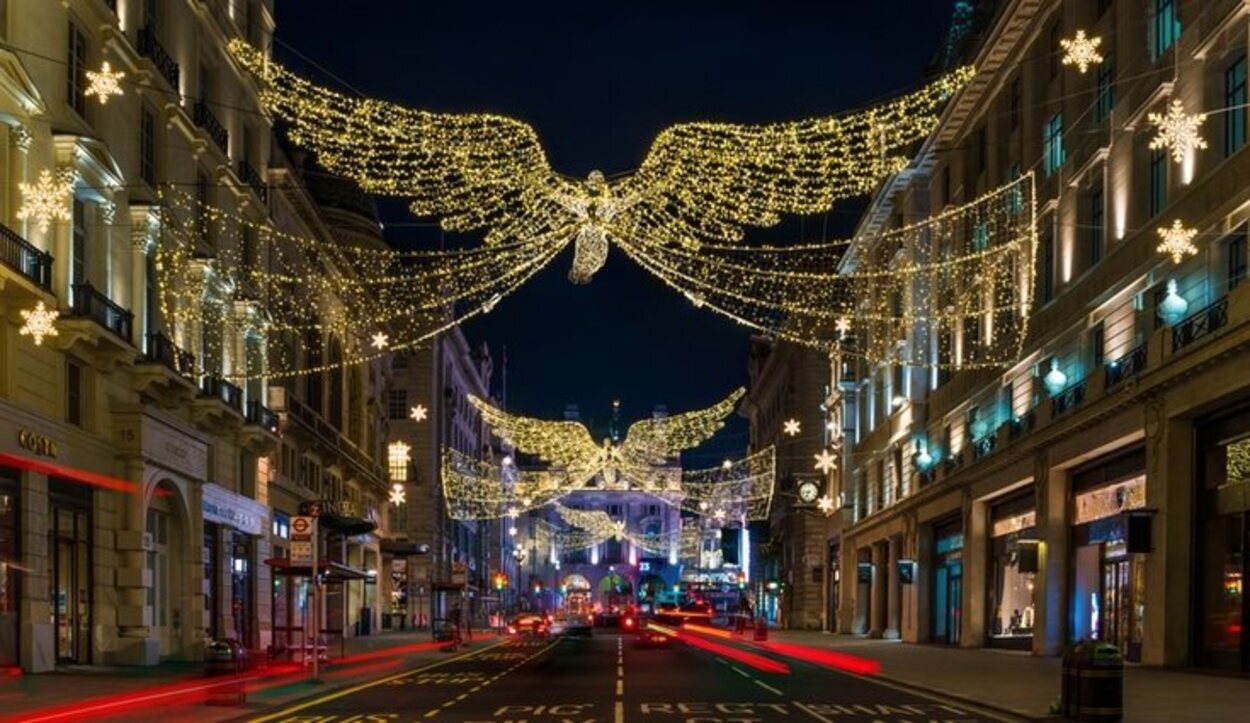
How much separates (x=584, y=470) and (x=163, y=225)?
5167 cm

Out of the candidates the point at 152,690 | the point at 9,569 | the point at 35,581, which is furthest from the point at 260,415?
the point at 152,690

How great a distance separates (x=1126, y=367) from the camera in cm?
3534

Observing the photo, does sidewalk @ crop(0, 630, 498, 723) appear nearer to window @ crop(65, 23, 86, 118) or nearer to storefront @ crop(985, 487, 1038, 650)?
window @ crop(65, 23, 86, 118)

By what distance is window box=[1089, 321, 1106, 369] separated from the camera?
38.6 metres

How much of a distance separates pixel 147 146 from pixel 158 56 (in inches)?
85.1

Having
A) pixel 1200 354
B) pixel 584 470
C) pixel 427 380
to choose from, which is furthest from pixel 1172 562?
pixel 427 380

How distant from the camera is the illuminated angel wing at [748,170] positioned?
24969mm

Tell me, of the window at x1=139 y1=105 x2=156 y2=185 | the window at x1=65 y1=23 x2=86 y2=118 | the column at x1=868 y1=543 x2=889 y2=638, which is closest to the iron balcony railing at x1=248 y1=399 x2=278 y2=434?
the window at x1=139 y1=105 x2=156 y2=185

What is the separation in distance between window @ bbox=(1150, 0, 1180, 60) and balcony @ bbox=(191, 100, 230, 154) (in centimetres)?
2314

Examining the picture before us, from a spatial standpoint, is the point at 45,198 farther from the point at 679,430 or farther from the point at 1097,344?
the point at 679,430

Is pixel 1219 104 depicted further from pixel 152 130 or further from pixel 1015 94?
pixel 152 130

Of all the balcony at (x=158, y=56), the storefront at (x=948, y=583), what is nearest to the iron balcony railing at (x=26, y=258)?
the balcony at (x=158, y=56)

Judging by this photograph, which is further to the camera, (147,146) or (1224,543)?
(147,146)

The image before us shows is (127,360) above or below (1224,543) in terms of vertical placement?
above
